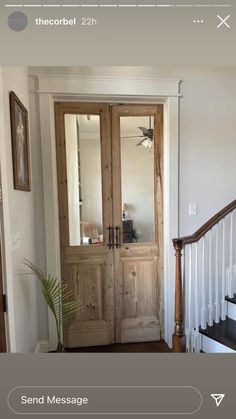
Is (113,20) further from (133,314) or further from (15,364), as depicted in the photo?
(133,314)

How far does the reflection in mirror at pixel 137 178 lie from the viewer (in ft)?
6.08

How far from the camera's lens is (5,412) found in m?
0.52

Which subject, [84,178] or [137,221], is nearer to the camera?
[84,178]

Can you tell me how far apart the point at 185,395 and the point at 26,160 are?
1185 millimetres

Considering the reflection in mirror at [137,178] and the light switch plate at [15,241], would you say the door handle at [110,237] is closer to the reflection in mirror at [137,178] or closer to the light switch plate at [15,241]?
the reflection in mirror at [137,178]

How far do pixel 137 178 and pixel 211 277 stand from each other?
0.97m

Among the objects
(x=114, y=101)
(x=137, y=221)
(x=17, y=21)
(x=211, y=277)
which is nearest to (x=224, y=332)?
(x=211, y=277)

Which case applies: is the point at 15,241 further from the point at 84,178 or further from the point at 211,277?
the point at 211,277

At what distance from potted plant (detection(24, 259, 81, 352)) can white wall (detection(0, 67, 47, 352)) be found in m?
0.05

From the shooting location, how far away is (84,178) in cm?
170

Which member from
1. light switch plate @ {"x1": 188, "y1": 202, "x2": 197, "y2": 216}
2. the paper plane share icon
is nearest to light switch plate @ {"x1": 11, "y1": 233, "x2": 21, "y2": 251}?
the paper plane share icon

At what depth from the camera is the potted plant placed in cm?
125

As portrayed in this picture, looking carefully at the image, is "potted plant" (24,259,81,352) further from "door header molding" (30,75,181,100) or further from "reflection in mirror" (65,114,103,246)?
"door header molding" (30,75,181,100)

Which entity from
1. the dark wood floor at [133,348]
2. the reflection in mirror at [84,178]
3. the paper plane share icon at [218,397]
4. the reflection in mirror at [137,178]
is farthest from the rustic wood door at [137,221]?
the paper plane share icon at [218,397]
